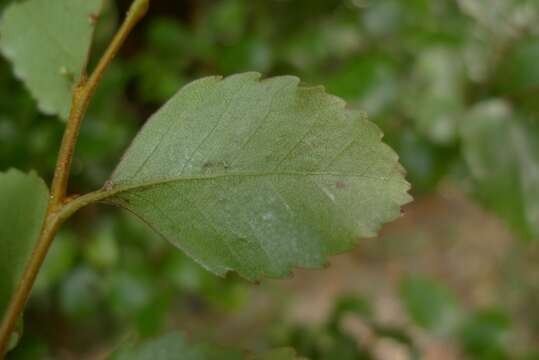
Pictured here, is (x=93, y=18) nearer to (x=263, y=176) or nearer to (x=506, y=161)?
(x=263, y=176)

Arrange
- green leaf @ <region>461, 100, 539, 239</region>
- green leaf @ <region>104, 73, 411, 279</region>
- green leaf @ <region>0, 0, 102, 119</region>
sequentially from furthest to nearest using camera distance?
green leaf @ <region>461, 100, 539, 239</region> → green leaf @ <region>0, 0, 102, 119</region> → green leaf @ <region>104, 73, 411, 279</region>

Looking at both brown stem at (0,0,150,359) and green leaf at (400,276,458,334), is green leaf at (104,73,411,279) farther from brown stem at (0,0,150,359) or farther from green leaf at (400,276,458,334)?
green leaf at (400,276,458,334)

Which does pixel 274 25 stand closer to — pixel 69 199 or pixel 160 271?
pixel 160 271

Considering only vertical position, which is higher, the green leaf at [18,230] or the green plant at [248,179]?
the green plant at [248,179]

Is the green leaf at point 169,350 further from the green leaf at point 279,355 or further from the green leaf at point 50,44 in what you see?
the green leaf at point 50,44

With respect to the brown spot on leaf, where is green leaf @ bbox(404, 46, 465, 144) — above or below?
below

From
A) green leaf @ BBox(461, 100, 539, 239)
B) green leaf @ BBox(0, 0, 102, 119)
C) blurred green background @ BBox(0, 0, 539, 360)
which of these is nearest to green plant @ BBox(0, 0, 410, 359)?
green leaf @ BBox(0, 0, 102, 119)

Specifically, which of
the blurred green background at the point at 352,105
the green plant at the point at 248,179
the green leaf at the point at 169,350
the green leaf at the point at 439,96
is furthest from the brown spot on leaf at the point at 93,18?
the green leaf at the point at 439,96
